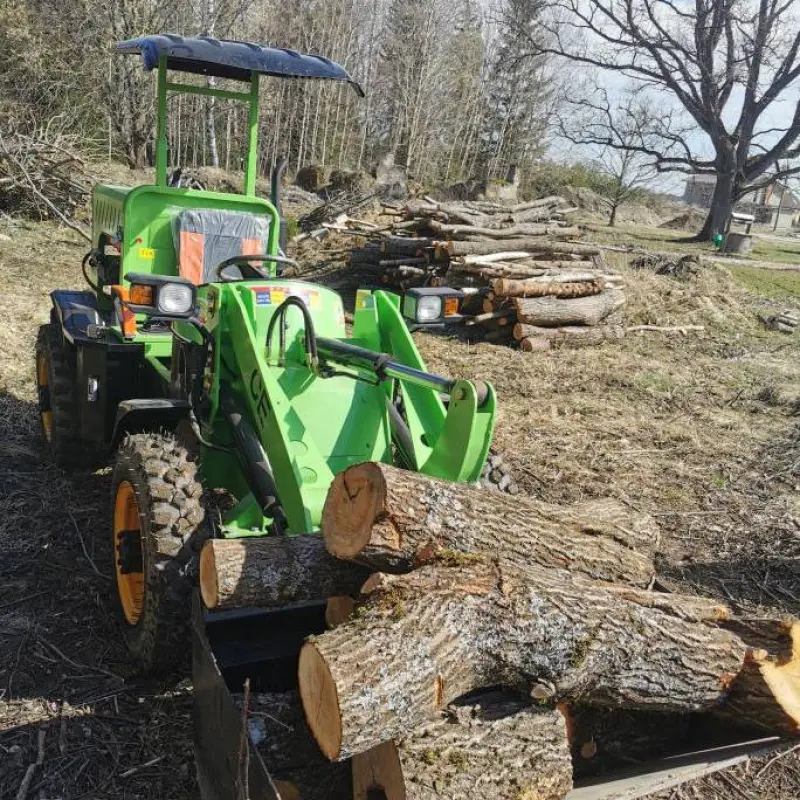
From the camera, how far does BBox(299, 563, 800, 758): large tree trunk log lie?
2.27 metres

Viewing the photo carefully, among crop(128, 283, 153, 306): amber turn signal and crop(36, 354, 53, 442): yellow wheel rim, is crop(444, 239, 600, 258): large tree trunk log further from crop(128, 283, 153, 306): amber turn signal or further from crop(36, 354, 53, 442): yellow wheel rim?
crop(128, 283, 153, 306): amber turn signal

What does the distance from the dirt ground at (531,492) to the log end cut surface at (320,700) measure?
39.0 inches

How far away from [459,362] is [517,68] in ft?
103

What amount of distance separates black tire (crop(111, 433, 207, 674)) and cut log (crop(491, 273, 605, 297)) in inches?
327

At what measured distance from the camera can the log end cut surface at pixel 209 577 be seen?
9.09 ft

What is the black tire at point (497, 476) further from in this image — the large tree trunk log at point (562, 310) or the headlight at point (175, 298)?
the large tree trunk log at point (562, 310)

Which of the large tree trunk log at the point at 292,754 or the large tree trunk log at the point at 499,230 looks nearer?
the large tree trunk log at the point at 292,754

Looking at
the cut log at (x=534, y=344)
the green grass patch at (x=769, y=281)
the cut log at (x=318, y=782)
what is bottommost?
the cut log at (x=534, y=344)

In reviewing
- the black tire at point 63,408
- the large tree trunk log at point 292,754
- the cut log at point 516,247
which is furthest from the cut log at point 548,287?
the large tree trunk log at point 292,754

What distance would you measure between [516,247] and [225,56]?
30.1 feet

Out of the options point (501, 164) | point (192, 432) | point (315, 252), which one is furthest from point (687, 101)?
point (192, 432)

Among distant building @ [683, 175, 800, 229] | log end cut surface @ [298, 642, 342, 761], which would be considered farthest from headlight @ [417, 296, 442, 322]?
distant building @ [683, 175, 800, 229]

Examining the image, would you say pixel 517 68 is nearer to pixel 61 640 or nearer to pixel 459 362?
pixel 459 362

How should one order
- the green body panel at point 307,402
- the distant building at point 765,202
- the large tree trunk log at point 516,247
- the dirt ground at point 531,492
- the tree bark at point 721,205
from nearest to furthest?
the dirt ground at point 531,492 → the green body panel at point 307,402 → the large tree trunk log at point 516,247 → the tree bark at point 721,205 → the distant building at point 765,202
